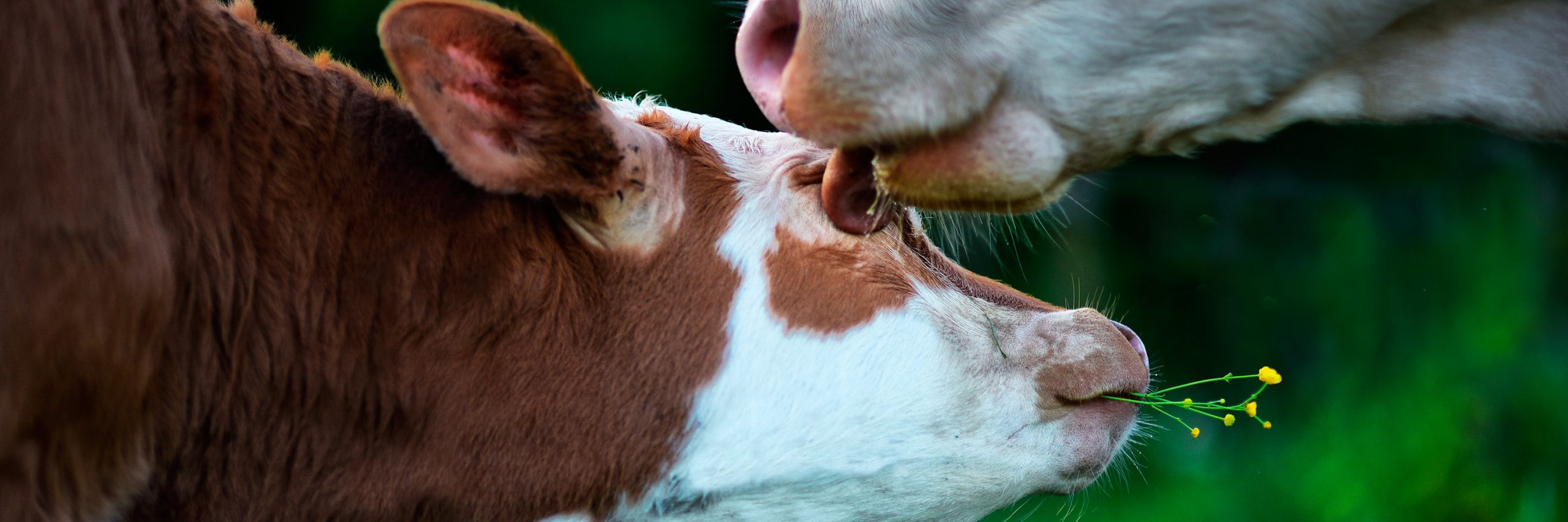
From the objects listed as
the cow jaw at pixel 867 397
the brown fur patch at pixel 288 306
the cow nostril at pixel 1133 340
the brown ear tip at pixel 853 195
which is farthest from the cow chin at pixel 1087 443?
the brown fur patch at pixel 288 306

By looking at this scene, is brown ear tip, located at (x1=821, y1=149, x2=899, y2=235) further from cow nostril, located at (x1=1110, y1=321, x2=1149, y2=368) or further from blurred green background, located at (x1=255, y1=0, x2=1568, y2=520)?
blurred green background, located at (x1=255, y1=0, x2=1568, y2=520)

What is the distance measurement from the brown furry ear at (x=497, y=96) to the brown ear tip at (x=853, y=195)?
0.35 metres

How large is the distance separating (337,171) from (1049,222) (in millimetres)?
2828

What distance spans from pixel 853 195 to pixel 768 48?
29cm

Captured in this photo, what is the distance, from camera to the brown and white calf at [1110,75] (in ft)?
4.98

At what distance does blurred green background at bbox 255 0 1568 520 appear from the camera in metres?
3.79

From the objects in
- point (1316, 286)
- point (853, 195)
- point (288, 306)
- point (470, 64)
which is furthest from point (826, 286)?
point (1316, 286)

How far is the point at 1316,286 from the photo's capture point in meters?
4.05

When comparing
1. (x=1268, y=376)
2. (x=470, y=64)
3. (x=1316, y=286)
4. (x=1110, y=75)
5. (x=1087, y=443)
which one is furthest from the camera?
(x=1316, y=286)

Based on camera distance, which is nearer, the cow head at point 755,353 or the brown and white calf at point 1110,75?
the brown and white calf at point 1110,75

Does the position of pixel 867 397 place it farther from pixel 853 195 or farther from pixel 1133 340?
pixel 1133 340

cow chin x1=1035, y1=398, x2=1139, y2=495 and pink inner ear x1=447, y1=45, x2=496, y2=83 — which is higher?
pink inner ear x1=447, y1=45, x2=496, y2=83

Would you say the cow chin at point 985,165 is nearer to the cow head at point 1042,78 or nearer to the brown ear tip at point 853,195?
the cow head at point 1042,78

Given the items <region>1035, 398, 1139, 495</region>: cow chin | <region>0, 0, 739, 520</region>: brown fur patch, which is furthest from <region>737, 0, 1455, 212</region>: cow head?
<region>1035, 398, 1139, 495</region>: cow chin
